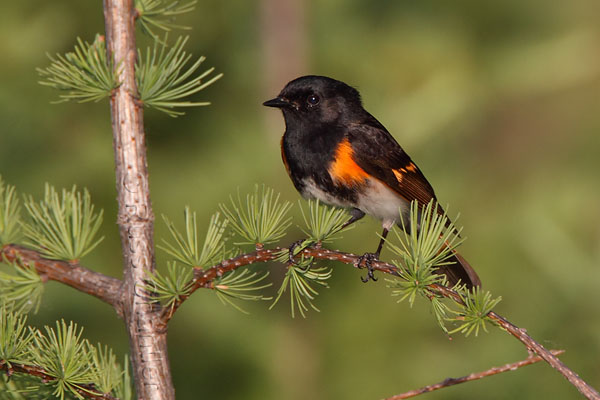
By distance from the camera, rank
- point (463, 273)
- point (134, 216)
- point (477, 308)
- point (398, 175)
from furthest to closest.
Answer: point (398, 175)
point (463, 273)
point (134, 216)
point (477, 308)

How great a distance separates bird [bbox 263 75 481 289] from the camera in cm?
282

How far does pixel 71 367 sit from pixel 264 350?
5.94 feet

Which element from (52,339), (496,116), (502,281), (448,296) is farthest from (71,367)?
(496,116)

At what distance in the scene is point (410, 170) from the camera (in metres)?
3.00

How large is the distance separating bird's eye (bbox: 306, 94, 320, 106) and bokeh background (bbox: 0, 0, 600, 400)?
16.5 inches

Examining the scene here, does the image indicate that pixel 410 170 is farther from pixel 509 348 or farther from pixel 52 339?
pixel 52 339

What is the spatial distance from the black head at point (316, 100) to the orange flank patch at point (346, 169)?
0.68ft

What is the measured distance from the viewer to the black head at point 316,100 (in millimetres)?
2908

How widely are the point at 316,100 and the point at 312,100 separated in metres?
0.02

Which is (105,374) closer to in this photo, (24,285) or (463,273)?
(24,285)

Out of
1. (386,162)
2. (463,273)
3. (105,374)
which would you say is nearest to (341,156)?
(386,162)

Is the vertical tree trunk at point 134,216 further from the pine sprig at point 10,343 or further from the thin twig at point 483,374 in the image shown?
the thin twig at point 483,374

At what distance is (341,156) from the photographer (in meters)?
2.83

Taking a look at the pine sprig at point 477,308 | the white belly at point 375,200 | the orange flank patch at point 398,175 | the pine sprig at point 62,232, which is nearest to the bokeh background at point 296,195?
the white belly at point 375,200
